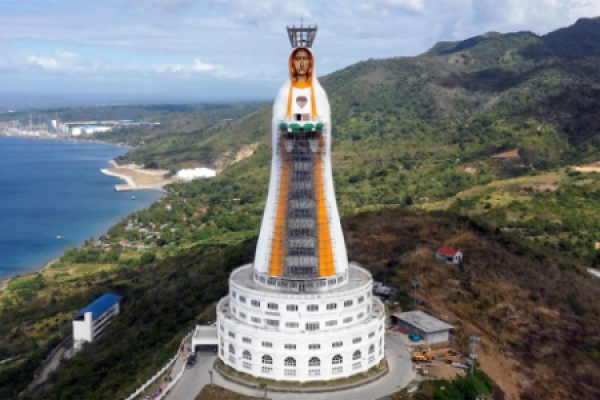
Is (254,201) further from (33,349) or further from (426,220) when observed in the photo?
(33,349)

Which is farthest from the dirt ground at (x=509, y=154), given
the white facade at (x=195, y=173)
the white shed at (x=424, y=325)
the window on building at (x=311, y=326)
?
the window on building at (x=311, y=326)

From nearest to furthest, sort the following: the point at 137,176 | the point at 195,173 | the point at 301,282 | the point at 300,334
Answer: the point at 300,334
the point at 301,282
the point at 195,173
the point at 137,176

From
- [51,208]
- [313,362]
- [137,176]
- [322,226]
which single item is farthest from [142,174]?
Result: [313,362]

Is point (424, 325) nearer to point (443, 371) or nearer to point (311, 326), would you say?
point (443, 371)

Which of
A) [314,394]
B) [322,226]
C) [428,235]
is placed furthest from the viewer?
[428,235]

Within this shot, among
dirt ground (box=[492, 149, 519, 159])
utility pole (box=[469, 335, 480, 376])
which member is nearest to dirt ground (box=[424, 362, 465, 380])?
utility pole (box=[469, 335, 480, 376])

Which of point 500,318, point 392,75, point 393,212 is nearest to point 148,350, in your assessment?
point 500,318

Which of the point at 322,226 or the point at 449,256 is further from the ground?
the point at 322,226
